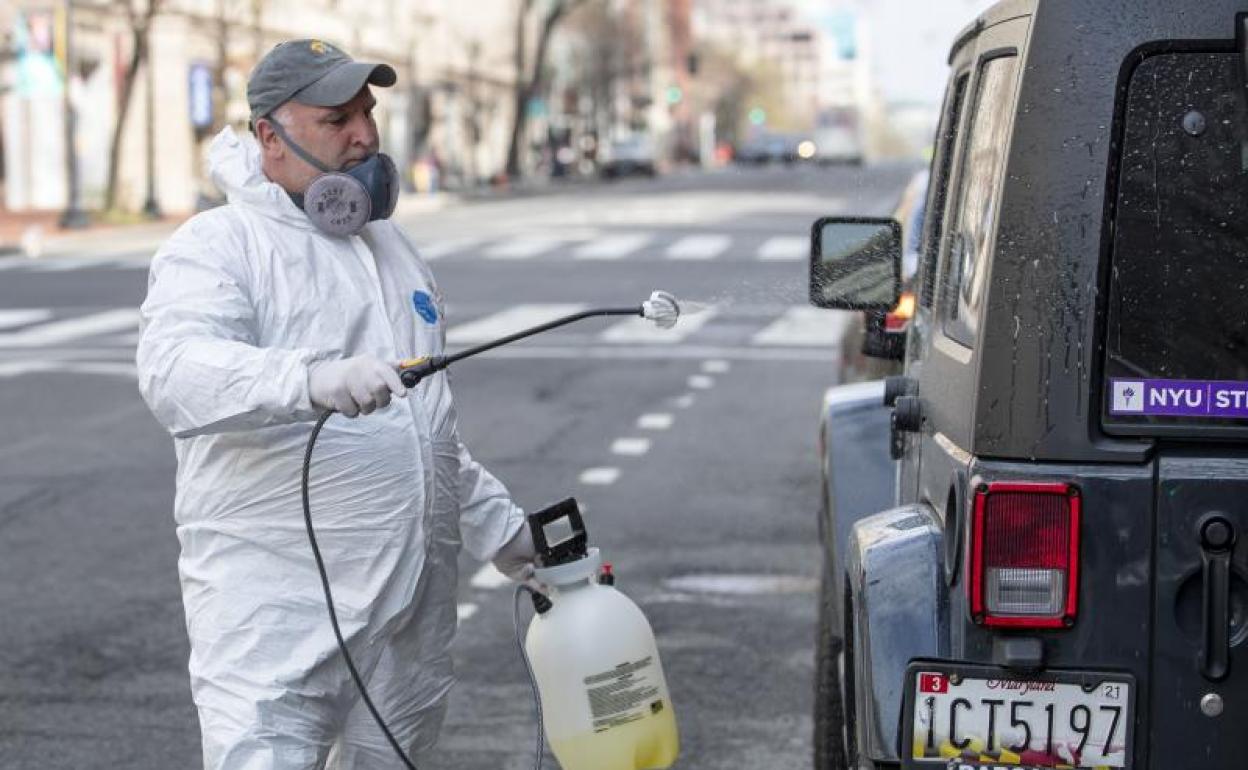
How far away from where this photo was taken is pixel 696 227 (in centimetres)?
4056

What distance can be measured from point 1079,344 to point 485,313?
764 inches

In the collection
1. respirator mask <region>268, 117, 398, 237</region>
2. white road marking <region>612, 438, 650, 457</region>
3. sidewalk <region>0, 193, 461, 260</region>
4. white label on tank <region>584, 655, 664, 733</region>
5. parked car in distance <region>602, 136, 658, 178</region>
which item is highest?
respirator mask <region>268, 117, 398, 237</region>

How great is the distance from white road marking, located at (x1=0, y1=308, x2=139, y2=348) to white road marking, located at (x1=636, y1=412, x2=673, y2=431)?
276 inches

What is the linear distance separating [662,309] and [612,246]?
31.1m

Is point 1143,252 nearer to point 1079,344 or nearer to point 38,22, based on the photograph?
point 1079,344

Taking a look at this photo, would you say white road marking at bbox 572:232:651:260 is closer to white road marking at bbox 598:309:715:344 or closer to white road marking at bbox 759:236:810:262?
white road marking at bbox 759:236:810:262

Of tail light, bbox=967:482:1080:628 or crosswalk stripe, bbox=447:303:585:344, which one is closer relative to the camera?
tail light, bbox=967:482:1080:628

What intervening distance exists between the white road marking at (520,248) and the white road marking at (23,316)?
33.6 ft

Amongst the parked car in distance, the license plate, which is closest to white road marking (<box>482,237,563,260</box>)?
the license plate

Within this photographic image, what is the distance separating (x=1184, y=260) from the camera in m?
3.38

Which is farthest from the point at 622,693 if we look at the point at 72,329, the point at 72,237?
the point at 72,237

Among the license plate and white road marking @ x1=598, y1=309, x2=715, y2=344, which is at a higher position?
the license plate

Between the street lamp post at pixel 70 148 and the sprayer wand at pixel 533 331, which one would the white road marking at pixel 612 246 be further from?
the sprayer wand at pixel 533 331

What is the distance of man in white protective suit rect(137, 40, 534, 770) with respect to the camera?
13.2 feet
